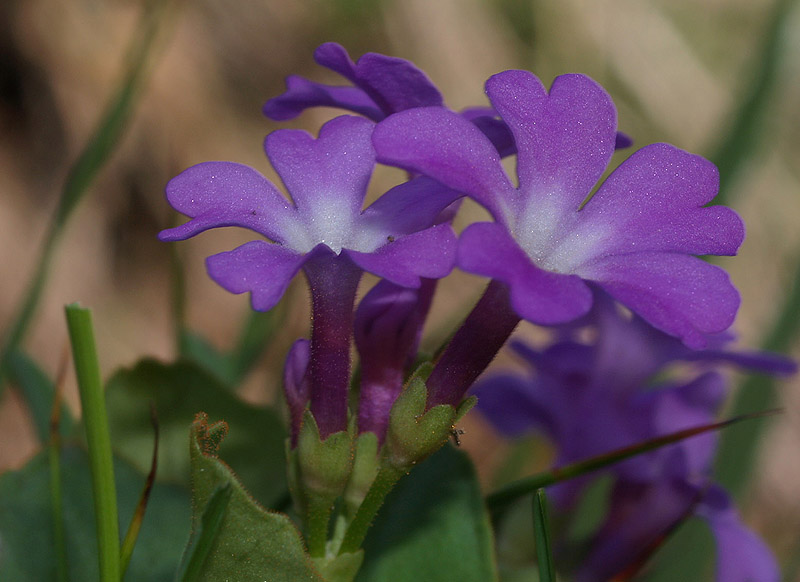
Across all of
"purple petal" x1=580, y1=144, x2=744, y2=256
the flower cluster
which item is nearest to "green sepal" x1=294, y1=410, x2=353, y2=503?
the flower cluster

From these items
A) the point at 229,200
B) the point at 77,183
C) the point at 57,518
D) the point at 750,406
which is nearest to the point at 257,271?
the point at 229,200

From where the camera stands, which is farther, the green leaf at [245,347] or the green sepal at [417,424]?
the green leaf at [245,347]

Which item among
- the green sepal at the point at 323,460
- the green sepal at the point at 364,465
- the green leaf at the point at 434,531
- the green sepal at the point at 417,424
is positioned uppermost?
the green sepal at the point at 417,424

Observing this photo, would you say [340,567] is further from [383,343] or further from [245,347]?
[245,347]

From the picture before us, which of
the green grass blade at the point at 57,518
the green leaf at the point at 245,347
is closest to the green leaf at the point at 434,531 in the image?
the green grass blade at the point at 57,518

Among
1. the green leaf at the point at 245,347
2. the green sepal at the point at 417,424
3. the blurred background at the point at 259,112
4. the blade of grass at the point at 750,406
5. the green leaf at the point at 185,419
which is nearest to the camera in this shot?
the green sepal at the point at 417,424

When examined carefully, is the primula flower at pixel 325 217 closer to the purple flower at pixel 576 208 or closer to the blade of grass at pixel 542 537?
the purple flower at pixel 576 208

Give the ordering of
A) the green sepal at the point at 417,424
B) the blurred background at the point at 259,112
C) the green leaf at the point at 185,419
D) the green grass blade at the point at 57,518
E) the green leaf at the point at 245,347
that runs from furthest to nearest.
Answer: the blurred background at the point at 259,112, the green leaf at the point at 245,347, the green leaf at the point at 185,419, the green grass blade at the point at 57,518, the green sepal at the point at 417,424

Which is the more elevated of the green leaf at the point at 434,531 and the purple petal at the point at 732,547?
the green leaf at the point at 434,531

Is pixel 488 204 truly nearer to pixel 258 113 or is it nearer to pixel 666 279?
pixel 666 279
